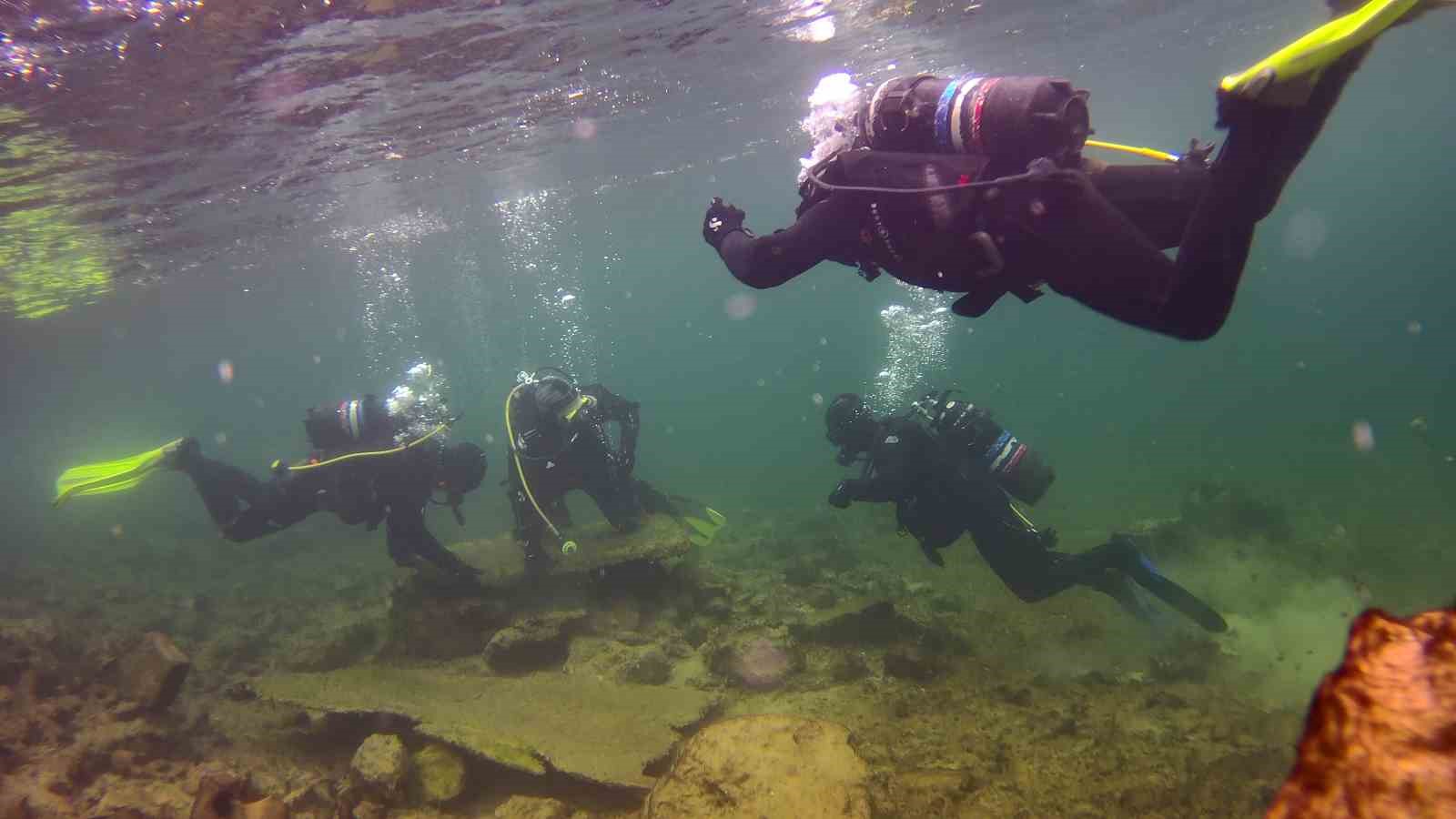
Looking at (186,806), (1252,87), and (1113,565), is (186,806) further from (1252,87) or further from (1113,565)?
(1113,565)

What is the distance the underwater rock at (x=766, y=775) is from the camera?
4.66 metres

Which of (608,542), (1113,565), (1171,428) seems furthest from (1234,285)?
(1171,428)

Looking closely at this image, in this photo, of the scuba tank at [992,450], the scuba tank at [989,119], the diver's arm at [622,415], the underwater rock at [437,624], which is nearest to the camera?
the scuba tank at [989,119]

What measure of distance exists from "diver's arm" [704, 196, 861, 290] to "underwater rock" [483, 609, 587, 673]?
6204 millimetres

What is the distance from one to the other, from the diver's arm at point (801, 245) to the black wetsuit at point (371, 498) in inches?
305

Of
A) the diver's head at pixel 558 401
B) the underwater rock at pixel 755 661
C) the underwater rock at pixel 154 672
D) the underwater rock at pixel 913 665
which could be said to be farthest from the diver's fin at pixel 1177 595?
the underwater rock at pixel 154 672

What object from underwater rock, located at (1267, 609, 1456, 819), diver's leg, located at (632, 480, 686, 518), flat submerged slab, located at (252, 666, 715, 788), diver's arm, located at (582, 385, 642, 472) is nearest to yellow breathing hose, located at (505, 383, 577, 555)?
diver's arm, located at (582, 385, 642, 472)

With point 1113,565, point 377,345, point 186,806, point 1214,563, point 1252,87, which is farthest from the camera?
point 377,345

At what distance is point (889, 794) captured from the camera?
16.2 ft

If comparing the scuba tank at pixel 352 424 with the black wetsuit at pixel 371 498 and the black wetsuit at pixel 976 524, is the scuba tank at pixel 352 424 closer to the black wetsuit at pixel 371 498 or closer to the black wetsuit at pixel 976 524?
the black wetsuit at pixel 371 498

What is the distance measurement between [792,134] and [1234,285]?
111 feet

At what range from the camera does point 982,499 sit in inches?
332

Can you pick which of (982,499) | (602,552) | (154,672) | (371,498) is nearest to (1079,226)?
(982,499)

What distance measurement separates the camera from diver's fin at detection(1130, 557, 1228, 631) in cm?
832
